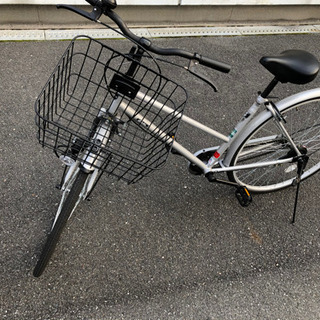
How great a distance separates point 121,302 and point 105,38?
3138mm

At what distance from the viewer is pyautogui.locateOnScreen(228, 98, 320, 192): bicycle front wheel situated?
2262mm

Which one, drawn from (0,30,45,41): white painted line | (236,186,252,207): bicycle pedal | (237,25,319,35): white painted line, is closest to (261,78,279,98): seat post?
(236,186,252,207): bicycle pedal

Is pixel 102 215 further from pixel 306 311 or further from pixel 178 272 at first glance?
pixel 306 311

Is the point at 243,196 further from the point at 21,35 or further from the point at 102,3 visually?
the point at 21,35

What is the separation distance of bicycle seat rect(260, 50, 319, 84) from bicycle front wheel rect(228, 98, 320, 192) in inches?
9.9

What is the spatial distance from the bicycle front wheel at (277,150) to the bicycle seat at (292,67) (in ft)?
0.83

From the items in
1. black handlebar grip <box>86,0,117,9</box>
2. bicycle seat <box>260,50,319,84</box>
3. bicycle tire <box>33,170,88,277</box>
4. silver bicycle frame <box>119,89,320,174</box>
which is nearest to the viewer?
black handlebar grip <box>86,0,117,9</box>

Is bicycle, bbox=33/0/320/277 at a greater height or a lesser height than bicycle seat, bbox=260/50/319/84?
lesser

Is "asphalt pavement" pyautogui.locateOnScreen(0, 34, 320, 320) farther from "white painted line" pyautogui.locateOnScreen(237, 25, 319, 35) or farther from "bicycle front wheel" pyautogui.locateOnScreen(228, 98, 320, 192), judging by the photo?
"white painted line" pyautogui.locateOnScreen(237, 25, 319, 35)

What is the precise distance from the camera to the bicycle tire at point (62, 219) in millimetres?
1575

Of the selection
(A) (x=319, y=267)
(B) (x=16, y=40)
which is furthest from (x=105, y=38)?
(A) (x=319, y=267)

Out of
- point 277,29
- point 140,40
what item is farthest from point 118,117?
point 277,29

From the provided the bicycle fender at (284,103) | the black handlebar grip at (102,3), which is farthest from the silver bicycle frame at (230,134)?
the black handlebar grip at (102,3)

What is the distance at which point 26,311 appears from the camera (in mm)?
1818
